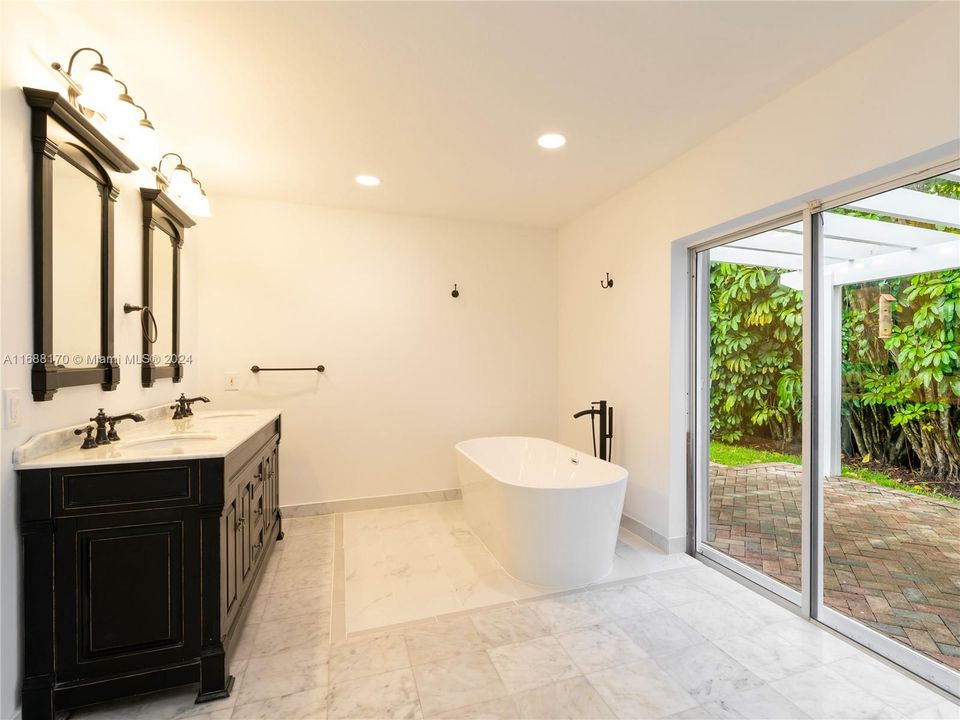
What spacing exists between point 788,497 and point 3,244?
3683mm

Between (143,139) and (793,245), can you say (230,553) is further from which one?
(793,245)

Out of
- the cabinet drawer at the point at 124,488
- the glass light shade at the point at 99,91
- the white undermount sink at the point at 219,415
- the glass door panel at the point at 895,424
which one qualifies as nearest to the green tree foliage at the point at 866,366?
the glass door panel at the point at 895,424

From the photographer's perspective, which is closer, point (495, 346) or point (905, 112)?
point (905, 112)

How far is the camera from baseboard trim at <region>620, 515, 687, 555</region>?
2.96 metres

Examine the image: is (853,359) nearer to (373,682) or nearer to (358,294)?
(373,682)

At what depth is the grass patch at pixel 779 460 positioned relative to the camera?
1915 millimetres

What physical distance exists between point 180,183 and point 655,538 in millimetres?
3724

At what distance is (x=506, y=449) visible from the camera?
153 inches

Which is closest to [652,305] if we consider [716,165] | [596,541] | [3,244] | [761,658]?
[716,165]

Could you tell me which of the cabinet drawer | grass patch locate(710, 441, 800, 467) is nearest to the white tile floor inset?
grass patch locate(710, 441, 800, 467)

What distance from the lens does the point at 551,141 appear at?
103 inches

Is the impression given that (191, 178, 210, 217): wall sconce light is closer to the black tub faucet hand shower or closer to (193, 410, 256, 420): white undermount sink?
(193, 410, 256, 420): white undermount sink

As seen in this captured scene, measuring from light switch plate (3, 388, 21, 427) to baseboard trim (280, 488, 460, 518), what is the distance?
2350 millimetres

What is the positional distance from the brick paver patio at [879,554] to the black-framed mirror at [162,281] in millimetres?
3635
